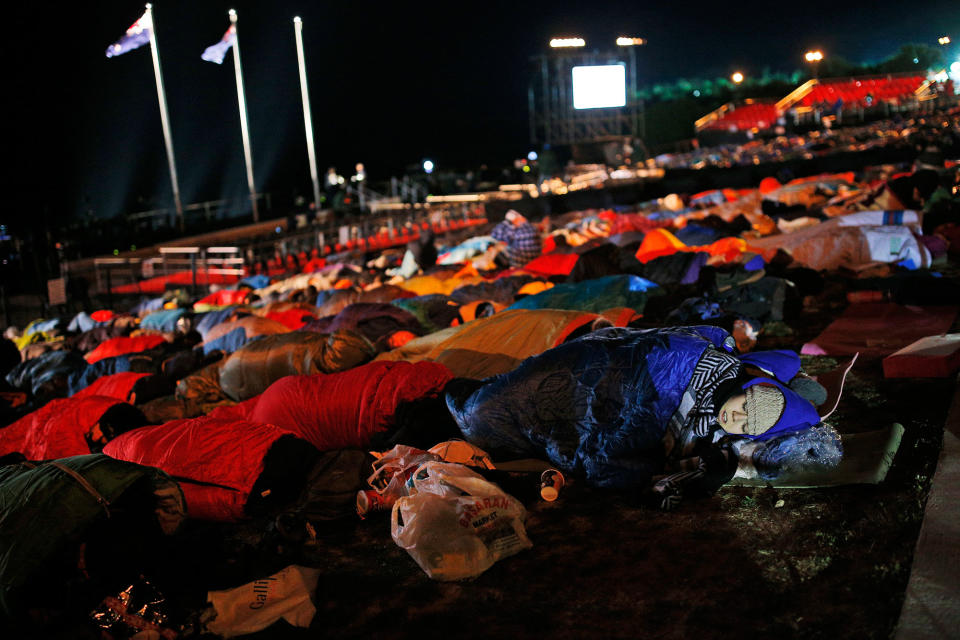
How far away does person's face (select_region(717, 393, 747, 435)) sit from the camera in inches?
149

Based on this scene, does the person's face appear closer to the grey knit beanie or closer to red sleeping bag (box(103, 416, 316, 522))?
the grey knit beanie

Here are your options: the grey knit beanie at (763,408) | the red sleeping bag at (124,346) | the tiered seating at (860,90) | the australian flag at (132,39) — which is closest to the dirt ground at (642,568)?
the grey knit beanie at (763,408)

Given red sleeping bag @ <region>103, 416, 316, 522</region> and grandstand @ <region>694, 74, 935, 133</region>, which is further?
grandstand @ <region>694, 74, 935, 133</region>

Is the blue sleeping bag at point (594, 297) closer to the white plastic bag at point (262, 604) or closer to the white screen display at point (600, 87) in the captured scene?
the white plastic bag at point (262, 604)

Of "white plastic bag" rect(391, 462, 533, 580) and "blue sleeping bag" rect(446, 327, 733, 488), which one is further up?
"blue sleeping bag" rect(446, 327, 733, 488)

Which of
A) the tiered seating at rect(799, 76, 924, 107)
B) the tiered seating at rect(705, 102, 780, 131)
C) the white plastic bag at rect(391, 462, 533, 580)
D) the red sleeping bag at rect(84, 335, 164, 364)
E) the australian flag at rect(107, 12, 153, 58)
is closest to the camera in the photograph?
the white plastic bag at rect(391, 462, 533, 580)

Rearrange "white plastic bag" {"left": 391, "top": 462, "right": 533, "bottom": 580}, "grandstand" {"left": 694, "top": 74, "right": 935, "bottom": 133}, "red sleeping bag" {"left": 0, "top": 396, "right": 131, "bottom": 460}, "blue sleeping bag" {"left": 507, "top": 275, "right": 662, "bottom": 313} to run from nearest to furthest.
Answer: "white plastic bag" {"left": 391, "top": 462, "right": 533, "bottom": 580} → "red sleeping bag" {"left": 0, "top": 396, "right": 131, "bottom": 460} → "blue sleeping bag" {"left": 507, "top": 275, "right": 662, "bottom": 313} → "grandstand" {"left": 694, "top": 74, "right": 935, "bottom": 133}

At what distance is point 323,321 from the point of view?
26.5 ft

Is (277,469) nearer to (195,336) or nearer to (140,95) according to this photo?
(195,336)

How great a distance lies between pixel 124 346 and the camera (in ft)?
30.4

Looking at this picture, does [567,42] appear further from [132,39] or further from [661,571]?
[661,571]

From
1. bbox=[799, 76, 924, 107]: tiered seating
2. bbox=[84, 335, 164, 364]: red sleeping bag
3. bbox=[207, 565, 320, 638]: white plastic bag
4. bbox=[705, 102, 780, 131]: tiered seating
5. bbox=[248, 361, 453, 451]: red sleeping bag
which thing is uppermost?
bbox=[799, 76, 924, 107]: tiered seating

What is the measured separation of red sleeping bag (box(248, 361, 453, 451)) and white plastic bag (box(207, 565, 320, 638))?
1461mm

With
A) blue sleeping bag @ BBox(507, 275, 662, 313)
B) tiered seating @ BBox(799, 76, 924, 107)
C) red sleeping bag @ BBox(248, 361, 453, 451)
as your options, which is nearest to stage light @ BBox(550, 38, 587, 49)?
tiered seating @ BBox(799, 76, 924, 107)
